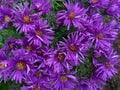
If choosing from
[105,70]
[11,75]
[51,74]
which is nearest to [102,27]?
[105,70]

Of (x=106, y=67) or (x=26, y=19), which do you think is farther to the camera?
(x=106, y=67)

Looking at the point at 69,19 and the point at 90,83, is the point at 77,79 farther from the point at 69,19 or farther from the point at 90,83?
the point at 69,19

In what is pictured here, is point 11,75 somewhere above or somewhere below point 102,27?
below

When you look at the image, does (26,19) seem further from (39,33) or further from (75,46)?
(75,46)

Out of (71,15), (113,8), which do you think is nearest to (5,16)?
(71,15)

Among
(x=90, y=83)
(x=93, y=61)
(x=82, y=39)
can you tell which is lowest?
(x=90, y=83)

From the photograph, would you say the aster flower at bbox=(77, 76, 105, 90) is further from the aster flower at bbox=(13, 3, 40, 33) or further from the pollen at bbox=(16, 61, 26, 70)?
the aster flower at bbox=(13, 3, 40, 33)
